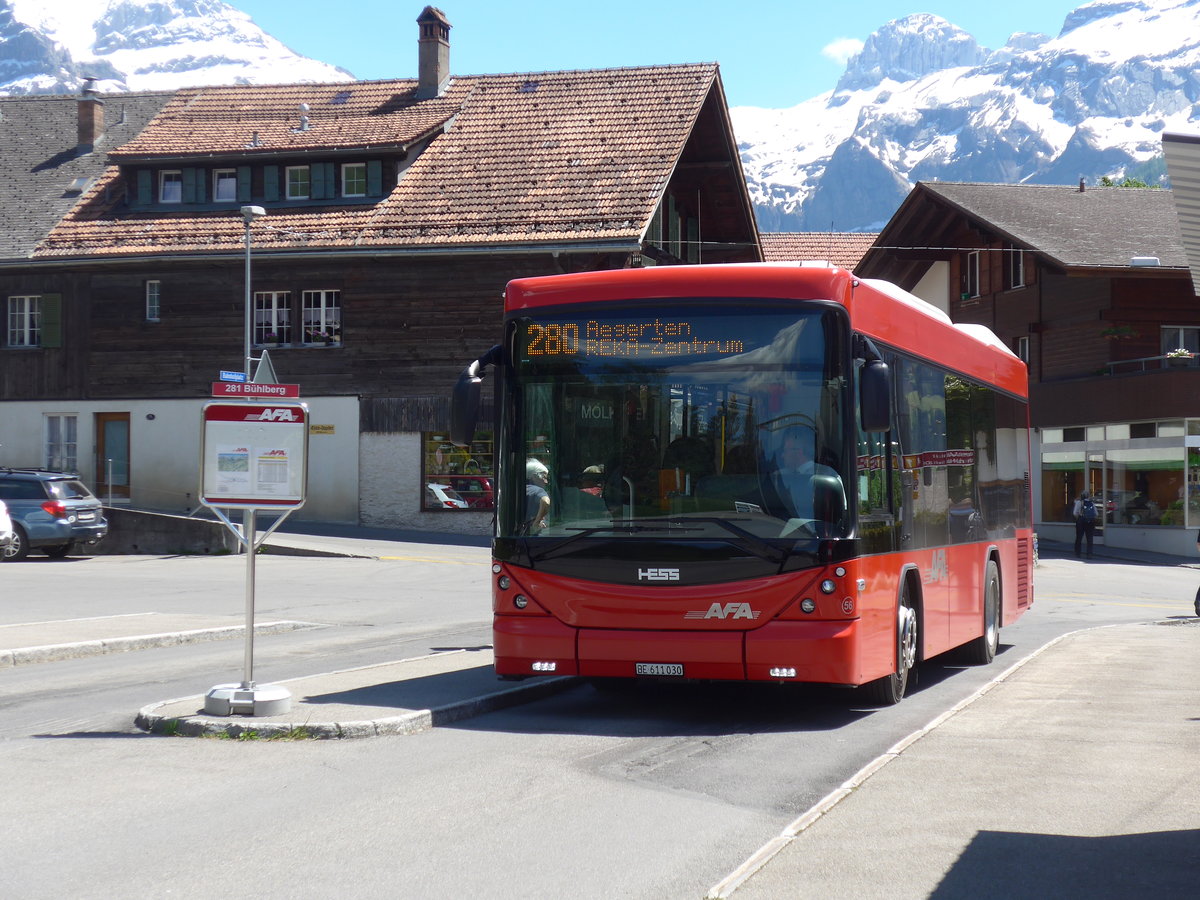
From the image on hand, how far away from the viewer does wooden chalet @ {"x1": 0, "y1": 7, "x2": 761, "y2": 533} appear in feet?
120

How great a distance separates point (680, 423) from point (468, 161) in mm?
29720

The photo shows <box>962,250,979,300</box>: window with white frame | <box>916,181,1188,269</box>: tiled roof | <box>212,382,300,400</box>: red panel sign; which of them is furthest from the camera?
<box>962,250,979,300</box>: window with white frame

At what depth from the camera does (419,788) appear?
757 centimetres

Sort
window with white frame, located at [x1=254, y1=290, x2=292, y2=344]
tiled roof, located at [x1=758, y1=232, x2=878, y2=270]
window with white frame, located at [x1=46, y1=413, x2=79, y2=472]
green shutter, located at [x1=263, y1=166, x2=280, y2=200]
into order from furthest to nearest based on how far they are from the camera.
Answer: tiled roof, located at [x1=758, y1=232, x2=878, y2=270]
green shutter, located at [x1=263, y1=166, x2=280, y2=200]
window with white frame, located at [x1=46, y1=413, x2=79, y2=472]
window with white frame, located at [x1=254, y1=290, x2=292, y2=344]

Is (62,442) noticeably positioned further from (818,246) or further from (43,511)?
(818,246)

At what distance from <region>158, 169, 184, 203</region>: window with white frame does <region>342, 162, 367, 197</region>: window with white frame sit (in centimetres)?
452

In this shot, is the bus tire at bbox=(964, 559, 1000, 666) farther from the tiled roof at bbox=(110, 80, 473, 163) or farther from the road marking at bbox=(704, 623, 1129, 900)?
the tiled roof at bbox=(110, 80, 473, 163)

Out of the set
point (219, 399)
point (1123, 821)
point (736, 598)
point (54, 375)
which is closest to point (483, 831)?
point (1123, 821)

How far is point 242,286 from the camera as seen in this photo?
37.9 m

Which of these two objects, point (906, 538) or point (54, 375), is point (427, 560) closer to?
point (54, 375)

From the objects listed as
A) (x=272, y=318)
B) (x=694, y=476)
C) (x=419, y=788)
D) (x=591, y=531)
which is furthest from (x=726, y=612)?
(x=272, y=318)

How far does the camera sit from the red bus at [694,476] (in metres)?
9.68

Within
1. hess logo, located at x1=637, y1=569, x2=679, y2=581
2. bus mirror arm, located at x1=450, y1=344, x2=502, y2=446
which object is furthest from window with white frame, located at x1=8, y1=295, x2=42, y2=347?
hess logo, located at x1=637, y1=569, x2=679, y2=581

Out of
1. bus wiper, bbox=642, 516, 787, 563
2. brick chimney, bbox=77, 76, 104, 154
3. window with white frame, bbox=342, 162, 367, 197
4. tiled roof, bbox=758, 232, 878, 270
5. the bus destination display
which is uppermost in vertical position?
brick chimney, bbox=77, 76, 104, 154
